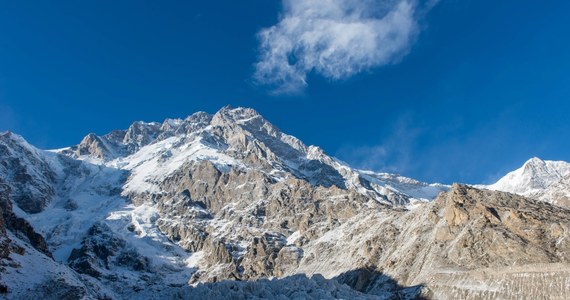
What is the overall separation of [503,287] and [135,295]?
80397mm

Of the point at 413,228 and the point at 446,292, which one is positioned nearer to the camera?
the point at 446,292

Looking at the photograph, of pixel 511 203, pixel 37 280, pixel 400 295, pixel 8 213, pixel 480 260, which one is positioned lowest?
pixel 37 280

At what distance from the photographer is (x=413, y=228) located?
152000mm

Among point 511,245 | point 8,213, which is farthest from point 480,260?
point 8,213

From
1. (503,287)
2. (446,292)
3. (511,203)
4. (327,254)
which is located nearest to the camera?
(503,287)

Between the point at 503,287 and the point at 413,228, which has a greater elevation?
the point at 413,228

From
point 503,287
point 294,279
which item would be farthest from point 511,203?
point 294,279

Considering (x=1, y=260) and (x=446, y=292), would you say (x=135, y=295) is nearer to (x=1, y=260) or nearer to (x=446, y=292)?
(x=1, y=260)

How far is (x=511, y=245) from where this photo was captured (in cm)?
11531

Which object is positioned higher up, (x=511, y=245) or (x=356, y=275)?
(x=511, y=245)

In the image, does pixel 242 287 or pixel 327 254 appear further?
pixel 327 254

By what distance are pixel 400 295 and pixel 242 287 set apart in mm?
37199

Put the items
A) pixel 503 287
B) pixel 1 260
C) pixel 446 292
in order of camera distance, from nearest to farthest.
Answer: pixel 1 260, pixel 503 287, pixel 446 292

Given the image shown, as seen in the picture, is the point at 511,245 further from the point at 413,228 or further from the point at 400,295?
the point at 413,228
